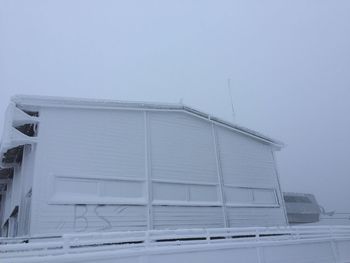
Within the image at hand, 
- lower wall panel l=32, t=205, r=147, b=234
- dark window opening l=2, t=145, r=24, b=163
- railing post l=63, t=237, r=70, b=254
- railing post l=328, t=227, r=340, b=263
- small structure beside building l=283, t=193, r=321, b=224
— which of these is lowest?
railing post l=328, t=227, r=340, b=263

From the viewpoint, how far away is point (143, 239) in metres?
8.34

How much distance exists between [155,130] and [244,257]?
19.8 ft

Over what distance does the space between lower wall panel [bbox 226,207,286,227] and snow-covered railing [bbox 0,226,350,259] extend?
2674 mm

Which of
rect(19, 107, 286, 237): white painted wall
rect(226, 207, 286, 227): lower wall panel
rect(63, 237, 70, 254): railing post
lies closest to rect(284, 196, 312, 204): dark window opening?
rect(226, 207, 286, 227): lower wall panel

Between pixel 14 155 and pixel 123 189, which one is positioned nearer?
pixel 123 189

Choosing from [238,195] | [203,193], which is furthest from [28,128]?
[238,195]

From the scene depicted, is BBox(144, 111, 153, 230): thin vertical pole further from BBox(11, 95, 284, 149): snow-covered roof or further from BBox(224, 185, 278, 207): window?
BBox(224, 185, 278, 207): window

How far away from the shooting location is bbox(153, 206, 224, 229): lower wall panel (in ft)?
40.5

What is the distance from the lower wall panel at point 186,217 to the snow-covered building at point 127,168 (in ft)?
0.12

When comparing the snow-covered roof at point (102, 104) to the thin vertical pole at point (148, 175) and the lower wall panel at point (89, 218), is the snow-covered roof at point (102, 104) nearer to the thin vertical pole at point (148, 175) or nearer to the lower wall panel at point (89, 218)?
the thin vertical pole at point (148, 175)

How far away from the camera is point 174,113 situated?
47.1 ft

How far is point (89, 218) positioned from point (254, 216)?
7683 millimetres

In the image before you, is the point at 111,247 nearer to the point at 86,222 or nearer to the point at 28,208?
the point at 86,222

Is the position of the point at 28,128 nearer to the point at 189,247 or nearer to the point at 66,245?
A: the point at 66,245
